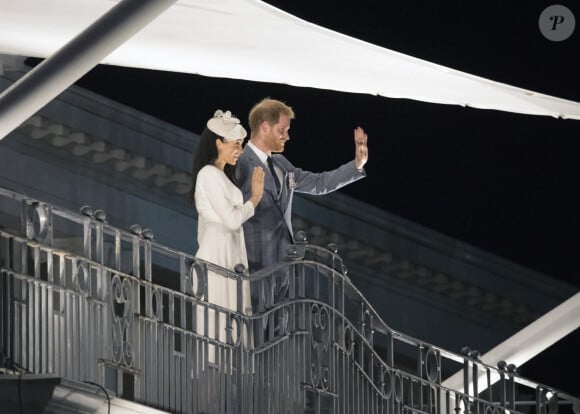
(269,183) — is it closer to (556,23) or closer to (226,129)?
(226,129)

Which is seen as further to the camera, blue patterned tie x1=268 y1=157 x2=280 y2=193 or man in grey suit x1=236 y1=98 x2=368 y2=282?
blue patterned tie x1=268 y1=157 x2=280 y2=193

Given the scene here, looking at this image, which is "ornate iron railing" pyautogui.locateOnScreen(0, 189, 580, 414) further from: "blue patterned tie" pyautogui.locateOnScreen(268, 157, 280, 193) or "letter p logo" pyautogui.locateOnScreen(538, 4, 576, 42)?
"letter p logo" pyautogui.locateOnScreen(538, 4, 576, 42)

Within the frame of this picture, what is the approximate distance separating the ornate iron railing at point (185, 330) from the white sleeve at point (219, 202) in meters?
0.43

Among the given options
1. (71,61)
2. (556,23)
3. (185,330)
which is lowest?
(185,330)

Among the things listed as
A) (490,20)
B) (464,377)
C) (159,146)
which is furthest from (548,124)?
(464,377)

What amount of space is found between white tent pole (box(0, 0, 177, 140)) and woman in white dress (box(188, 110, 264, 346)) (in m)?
3.52

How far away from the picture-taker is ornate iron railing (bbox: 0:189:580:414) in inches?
631

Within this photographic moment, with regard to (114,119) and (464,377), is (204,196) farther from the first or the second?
(114,119)

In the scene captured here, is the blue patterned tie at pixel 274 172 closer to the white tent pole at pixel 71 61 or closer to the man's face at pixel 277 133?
the man's face at pixel 277 133

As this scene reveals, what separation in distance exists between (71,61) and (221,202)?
3.68 meters

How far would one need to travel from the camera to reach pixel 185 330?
1700 centimetres

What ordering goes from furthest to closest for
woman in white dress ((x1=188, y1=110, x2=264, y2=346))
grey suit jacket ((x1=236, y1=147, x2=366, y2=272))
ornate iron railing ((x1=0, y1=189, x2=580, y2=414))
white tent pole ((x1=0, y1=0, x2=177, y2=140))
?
grey suit jacket ((x1=236, y1=147, x2=366, y2=272)) → woman in white dress ((x1=188, y1=110, x2=264, y2=346)) → ornate iron railing ((x1=0, y1=189, x2=580, y2=414)) → white tent pole ((x1=0, y1=0, x2=177, y2=140))

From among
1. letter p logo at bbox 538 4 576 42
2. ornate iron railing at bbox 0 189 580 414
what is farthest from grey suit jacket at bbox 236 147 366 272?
letter p logo at bbox 538 4 576 42

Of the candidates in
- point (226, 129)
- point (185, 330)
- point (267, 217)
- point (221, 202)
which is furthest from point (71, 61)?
point (267, 217)
